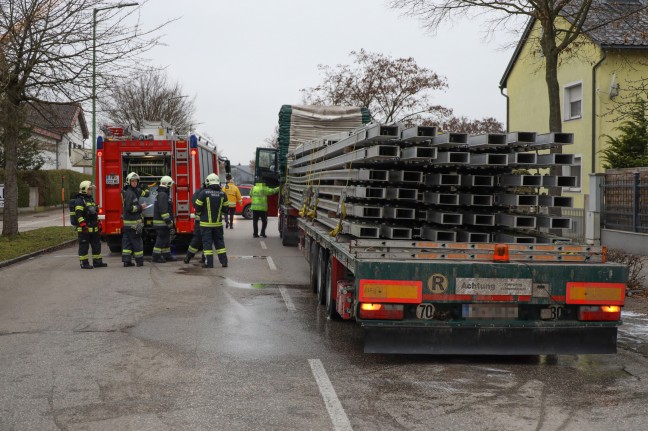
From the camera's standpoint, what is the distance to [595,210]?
63.1 feet

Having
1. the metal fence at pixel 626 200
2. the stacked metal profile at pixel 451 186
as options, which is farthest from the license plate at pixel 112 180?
the metal fence at pixel 626 200

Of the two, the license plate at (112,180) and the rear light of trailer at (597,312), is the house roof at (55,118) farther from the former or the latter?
the rear light of trailer at (597,312)

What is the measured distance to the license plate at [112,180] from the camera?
54.9 feet

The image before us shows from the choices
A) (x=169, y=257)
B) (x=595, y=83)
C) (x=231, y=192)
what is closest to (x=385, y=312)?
(x=169, y=257)

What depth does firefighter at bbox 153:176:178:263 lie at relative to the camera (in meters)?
15.0

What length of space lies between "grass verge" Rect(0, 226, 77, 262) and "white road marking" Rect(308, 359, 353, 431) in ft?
36.9

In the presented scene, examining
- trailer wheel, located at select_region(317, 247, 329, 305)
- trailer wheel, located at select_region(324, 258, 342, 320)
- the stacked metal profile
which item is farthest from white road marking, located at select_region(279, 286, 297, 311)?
the stacked metal profile

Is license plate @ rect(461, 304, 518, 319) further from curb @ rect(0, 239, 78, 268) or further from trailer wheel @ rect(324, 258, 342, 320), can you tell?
curb @ rect(0, 239, 78, 268)

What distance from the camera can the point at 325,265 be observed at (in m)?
9.50

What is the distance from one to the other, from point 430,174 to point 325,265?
7.90 ft

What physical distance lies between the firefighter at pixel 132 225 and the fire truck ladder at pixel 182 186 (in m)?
1.83

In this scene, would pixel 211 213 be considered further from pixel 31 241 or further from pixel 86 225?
pixel 31 241

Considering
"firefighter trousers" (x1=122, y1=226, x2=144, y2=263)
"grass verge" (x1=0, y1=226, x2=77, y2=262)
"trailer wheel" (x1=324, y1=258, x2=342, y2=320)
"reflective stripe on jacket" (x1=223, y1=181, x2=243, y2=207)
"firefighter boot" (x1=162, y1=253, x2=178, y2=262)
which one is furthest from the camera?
"reflective stripe on jacket" (x1=223, y1=181, x2=243, y2=207)

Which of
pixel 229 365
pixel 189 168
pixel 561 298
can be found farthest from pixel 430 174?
pixel 189 168
